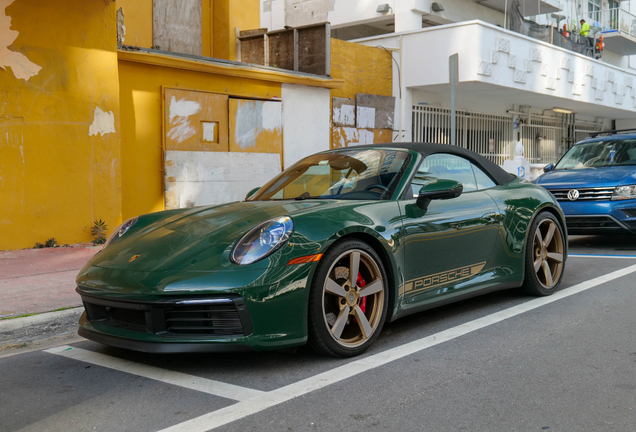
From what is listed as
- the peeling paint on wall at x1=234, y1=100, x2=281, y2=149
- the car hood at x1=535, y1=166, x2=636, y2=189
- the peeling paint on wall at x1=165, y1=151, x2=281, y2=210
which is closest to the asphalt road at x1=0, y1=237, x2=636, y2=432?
the car hood at x1=535, y1=166, x2=636, y2=189

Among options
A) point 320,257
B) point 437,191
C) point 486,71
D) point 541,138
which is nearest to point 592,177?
point 437,191

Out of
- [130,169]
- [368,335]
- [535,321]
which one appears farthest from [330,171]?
[130,169]

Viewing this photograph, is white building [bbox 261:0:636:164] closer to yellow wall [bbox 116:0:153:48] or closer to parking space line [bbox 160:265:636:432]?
yellow wall [bbox 116:0:153:48]

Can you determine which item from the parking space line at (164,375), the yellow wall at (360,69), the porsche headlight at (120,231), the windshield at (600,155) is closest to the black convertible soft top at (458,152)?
the porsche headlight at (120,231)

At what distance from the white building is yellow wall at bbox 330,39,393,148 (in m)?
0.39

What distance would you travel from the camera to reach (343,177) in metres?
4.73

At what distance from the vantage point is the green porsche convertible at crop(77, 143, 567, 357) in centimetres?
353

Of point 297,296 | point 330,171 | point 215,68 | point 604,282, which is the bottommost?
point 604,282

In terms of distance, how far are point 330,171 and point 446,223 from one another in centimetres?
94

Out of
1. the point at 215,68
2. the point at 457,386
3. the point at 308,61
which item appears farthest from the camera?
the point at 308,61

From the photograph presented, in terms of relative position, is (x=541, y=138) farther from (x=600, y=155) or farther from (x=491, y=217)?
(x=491, y=217)

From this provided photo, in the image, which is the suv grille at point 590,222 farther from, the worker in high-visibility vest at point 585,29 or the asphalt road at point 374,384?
the worker in high-visibility vest at point 585,29

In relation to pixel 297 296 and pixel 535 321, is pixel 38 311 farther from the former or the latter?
pixel 535 321

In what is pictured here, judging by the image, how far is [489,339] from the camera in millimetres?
4375
